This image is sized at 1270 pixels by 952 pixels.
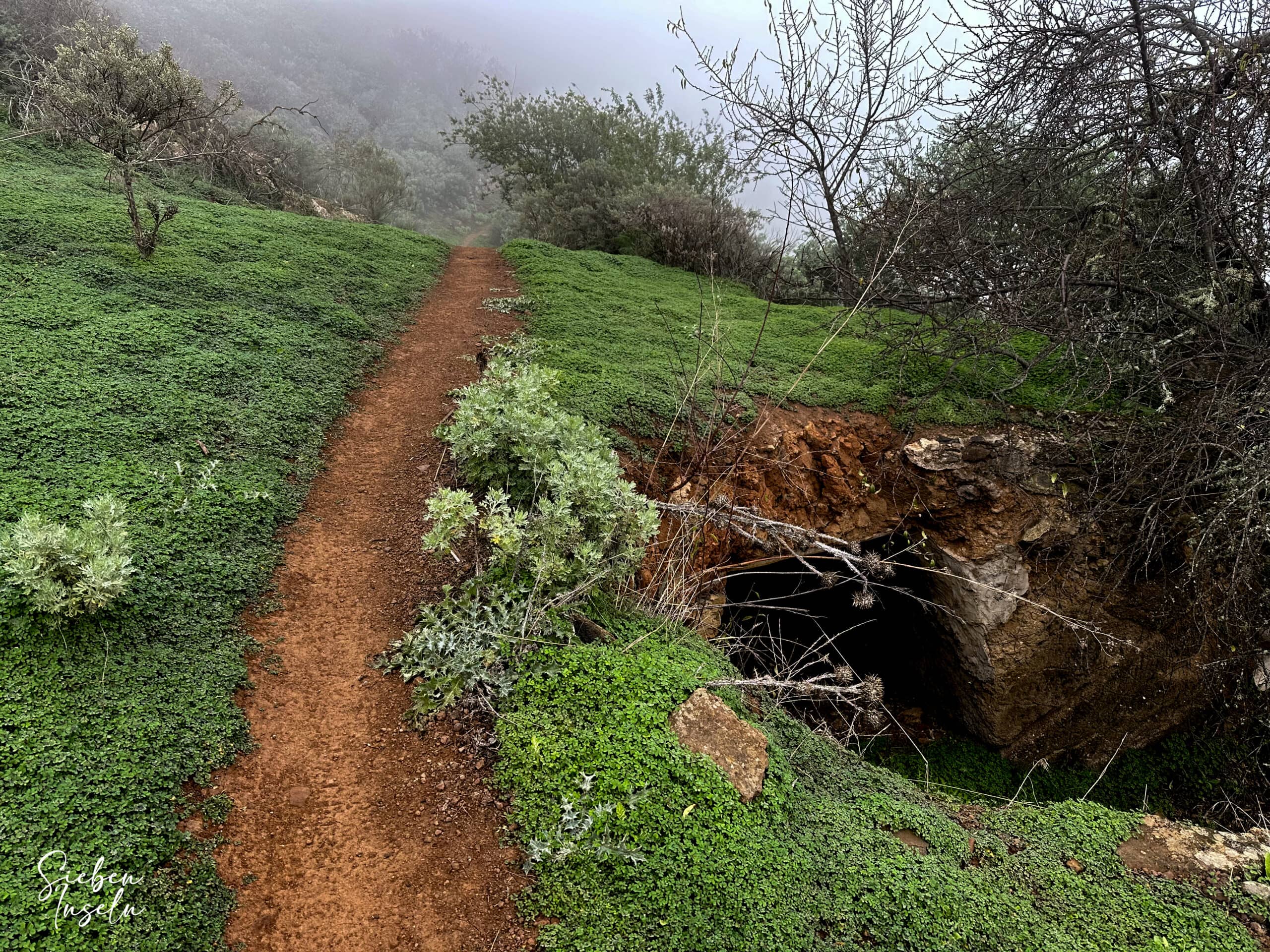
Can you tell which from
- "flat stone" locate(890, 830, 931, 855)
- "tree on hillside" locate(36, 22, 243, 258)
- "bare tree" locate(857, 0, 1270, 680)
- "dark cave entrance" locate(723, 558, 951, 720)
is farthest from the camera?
"tree on hillside" locate(36, 22, 243, 258)

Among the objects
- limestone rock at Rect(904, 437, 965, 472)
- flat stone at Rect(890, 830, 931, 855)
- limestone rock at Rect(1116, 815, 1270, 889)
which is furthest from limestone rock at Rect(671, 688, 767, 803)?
limestone rock at Rect(904, 437, 965, 472)

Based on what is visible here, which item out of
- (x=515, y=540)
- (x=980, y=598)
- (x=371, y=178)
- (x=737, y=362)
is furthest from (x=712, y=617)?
(x=371, y=178)

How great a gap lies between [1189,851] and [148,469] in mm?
7581

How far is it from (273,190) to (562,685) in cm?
1862

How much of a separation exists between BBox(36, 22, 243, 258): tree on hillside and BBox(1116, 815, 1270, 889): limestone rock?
11.7 m

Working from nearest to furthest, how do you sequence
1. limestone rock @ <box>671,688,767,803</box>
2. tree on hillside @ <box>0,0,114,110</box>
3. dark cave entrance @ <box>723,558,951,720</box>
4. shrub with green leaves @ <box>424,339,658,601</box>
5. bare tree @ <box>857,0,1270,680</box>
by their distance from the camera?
limestone rock @ <box>671,688,767,803</box>, shrub with green leaves @ <box>424,339,658,601</box>, bare tree @ <box>857,0,1270,680</box>, dark cave entrance @ <box>723,558,951,720</box>, tree on hillside @ <box>0,0,114,110</box>

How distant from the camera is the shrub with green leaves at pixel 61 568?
361cm

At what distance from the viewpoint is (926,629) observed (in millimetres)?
8633

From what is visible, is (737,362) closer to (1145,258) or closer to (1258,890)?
(1145,258)

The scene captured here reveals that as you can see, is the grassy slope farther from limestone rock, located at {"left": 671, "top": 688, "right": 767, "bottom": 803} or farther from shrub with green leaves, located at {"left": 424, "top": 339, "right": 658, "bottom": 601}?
limestone rock, located at {"left": 671, "top": 688, "right": 767, "bottom": 803}

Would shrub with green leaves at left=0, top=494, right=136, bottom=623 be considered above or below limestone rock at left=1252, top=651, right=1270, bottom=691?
below

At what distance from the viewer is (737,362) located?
912 centimetres

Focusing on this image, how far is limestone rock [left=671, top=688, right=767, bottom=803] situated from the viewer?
11.7 feet

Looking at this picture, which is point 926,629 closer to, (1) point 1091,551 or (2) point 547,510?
(1) point 1091,551
